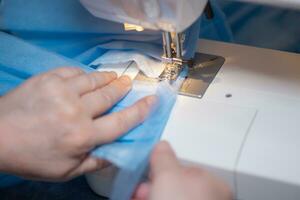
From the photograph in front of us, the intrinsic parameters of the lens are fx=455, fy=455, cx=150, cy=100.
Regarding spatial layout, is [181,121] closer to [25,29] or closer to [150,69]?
[150,69]

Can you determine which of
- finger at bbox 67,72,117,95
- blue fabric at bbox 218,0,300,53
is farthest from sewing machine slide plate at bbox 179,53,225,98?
blue fabric at bbox 218,0,300,53

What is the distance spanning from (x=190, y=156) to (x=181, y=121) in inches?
2.5

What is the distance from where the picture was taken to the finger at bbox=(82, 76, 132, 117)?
23.5 inches

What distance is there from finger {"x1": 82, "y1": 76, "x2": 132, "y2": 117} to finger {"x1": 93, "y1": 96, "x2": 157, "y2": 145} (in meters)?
0.02

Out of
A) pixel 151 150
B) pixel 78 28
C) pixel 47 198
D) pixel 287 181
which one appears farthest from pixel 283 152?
pixel 47 198

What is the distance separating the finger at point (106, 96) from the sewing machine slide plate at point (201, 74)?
0.09m

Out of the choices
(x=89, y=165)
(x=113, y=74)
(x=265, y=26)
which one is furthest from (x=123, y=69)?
(x=265, y=26)

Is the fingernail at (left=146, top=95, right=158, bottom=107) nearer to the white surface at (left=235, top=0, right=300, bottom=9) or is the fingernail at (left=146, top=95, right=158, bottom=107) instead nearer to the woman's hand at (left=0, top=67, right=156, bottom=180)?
the woman's hand at (left=0, top=67, right=156, bottom=180)

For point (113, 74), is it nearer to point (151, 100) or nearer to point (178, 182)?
point (151, 100)

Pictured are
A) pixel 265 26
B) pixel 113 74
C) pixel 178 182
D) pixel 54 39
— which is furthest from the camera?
pixel 265 26

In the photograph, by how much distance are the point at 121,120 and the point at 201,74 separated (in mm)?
177

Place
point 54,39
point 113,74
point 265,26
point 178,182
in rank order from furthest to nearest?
point 265,26 → point 54,39 → point 113,74 → point 178,182

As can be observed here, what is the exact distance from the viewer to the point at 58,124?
57 centimetres

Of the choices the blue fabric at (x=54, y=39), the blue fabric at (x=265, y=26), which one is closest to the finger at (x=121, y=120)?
the blue fabric at (x=54, y=39)
